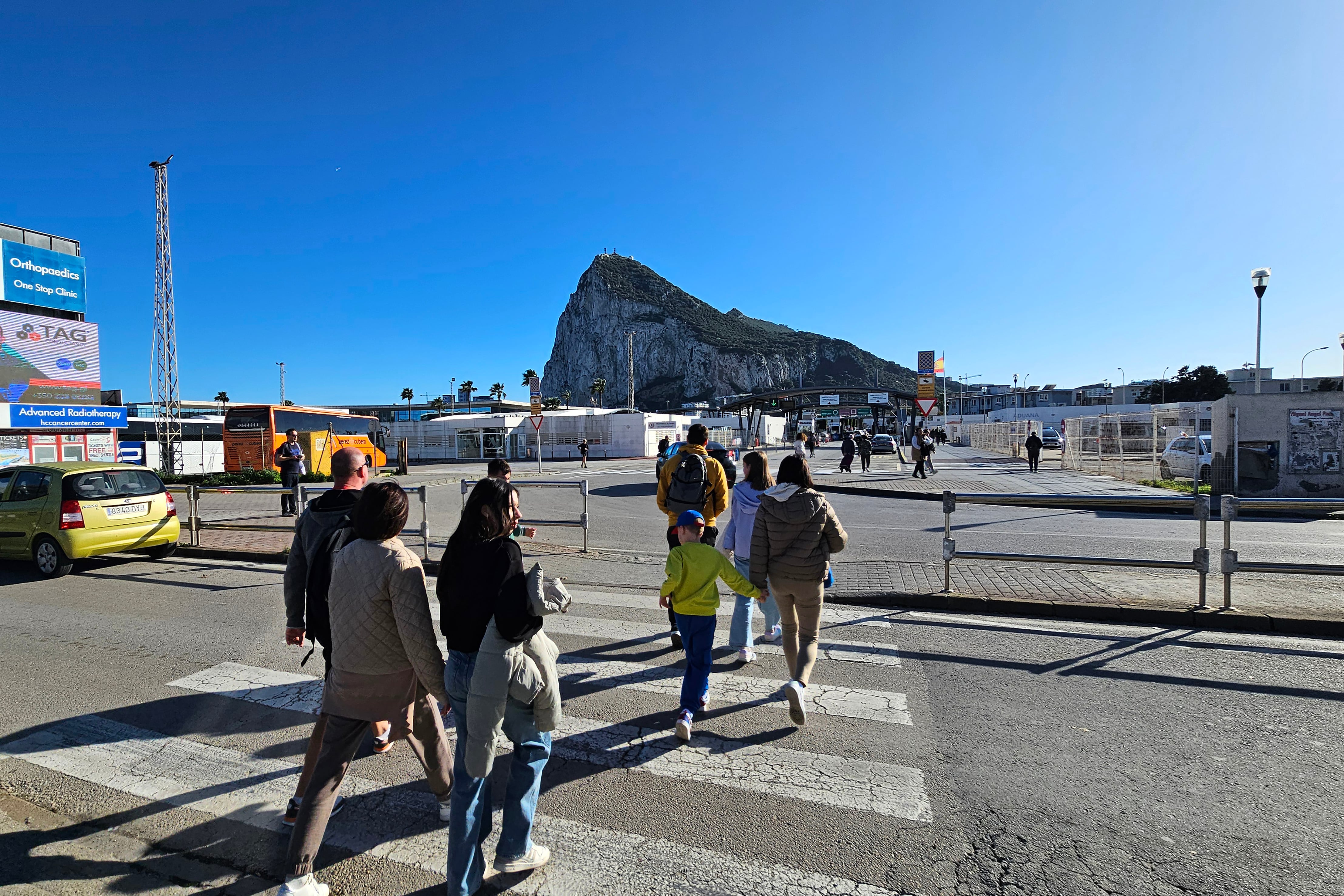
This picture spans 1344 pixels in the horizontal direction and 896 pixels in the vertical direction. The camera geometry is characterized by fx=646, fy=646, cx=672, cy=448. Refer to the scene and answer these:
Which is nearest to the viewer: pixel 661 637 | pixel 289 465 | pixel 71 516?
pixel 661 637

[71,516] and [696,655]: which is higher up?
[71,516]

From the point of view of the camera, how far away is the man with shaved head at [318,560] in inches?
125

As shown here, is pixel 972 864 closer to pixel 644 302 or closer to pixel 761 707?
pixel 761 707

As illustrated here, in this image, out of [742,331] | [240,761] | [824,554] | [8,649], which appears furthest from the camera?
[742,331]

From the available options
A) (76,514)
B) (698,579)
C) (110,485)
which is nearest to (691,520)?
(698,579)

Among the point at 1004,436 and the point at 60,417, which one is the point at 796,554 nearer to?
the point at 60,417

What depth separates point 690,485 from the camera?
16.9 ft

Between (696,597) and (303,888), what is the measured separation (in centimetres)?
222

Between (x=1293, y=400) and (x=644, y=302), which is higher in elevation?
(x=644, y=302)

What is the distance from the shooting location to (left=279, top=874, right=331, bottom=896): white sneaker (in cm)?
245

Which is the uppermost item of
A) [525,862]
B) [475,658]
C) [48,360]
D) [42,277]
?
[42,277]

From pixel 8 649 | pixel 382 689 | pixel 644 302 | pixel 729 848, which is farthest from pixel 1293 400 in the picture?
pixel 644 302

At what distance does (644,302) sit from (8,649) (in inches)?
6651

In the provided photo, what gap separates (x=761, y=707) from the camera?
13.9 ft
